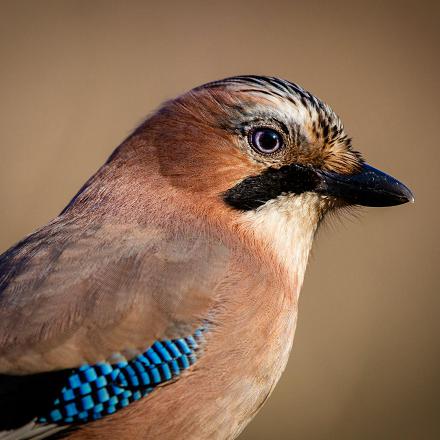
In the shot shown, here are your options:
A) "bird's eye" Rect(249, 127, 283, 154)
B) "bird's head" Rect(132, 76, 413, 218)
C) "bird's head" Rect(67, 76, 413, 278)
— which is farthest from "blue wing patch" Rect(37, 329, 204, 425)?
"bird's eye" Rect(249, 127, 283, 154)

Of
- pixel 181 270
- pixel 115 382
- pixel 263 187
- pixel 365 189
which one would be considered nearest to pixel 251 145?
pixel 263 187

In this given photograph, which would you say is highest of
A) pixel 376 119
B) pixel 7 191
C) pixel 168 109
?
pixel 376 119

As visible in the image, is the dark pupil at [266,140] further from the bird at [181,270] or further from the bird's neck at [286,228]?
the bird's neck at [286,228]

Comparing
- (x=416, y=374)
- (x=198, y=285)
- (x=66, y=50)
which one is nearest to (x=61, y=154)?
(x=66, y=50)

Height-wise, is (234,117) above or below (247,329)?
above

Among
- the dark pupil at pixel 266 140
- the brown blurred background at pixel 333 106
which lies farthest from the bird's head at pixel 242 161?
the brown blurred background at pixel 333 106

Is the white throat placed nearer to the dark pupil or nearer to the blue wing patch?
the dark pupil

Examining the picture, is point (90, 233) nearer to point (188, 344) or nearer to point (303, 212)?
point (188, 344)
